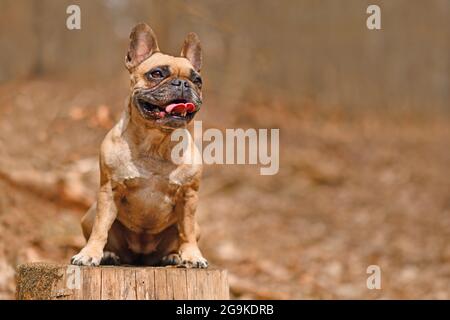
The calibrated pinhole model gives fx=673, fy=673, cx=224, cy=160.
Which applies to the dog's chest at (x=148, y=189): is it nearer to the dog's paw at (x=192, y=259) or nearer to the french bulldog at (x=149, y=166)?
the french bulldog at (x=149, y=166)

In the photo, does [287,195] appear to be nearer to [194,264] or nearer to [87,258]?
[194,264]

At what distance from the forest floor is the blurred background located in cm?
3

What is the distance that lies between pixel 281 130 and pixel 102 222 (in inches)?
335

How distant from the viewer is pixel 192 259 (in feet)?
13.3

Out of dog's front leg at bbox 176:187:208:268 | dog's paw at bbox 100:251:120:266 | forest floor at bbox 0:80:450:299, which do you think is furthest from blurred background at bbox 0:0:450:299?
dog's front leg at bbox 176:187:208:268

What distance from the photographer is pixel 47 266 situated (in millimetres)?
3910

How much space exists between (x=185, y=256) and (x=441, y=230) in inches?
267

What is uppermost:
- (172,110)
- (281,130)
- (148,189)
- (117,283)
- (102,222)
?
(281,130)

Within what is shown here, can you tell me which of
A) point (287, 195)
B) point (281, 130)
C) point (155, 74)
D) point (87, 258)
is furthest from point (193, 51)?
point (281, 130)

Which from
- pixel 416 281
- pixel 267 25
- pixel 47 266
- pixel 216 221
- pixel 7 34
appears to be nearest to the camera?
pixel 47 266

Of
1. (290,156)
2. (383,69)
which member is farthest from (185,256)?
(383,69)

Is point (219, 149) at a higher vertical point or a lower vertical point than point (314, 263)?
higher

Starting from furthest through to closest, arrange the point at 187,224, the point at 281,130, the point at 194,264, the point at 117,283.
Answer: the point at 281,130 < the point at 187,224 < the point at 194,264 < the point at 117,283

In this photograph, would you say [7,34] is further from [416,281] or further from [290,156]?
[416,281]
